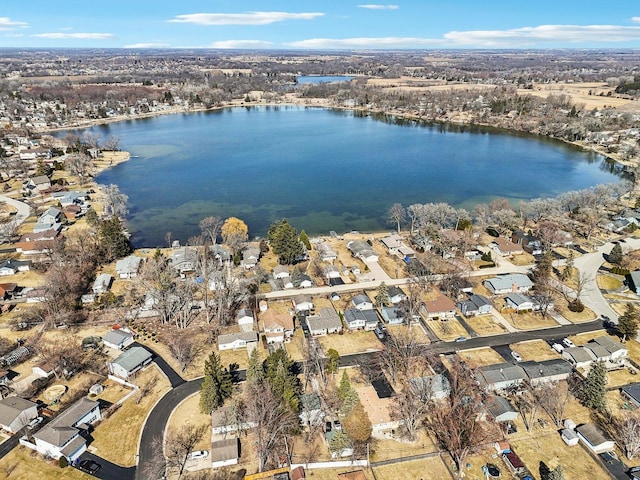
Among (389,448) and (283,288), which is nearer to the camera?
(389,448)

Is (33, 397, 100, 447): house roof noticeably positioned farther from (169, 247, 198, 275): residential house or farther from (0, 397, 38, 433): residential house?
(169, 247, 198, 275): residential house

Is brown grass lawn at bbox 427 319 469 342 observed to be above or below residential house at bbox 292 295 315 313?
below

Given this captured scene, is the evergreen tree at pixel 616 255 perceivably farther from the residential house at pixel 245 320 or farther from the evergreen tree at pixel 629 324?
the residential house at pixel 245 320

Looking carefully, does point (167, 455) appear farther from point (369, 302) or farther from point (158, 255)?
point (158, 255)

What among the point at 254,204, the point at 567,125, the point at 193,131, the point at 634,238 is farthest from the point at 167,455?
the point at 567,125

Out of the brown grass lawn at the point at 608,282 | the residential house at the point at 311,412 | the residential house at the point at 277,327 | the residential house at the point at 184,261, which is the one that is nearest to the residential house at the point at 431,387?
the residential house at the point at 311,412

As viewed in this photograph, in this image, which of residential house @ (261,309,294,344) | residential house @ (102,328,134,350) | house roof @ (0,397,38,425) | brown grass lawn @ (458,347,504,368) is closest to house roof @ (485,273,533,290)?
brown grass lawn @ (458,347,504,368)
